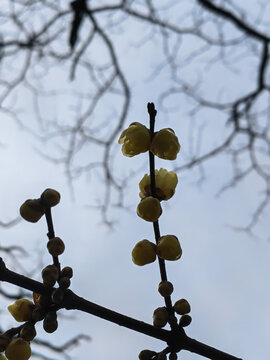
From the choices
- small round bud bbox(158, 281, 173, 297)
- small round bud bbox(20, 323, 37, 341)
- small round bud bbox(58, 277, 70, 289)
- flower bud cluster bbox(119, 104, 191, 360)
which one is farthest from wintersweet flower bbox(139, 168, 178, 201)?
small round bud bbox(20, 323, 37, 341)

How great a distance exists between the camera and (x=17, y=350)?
0.90 metres

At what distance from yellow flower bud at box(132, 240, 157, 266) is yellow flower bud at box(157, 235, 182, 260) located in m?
0.03

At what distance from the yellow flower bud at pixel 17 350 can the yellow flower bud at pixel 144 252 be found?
0.35m

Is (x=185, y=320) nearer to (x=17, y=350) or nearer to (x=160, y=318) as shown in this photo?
(x=160, y=318)

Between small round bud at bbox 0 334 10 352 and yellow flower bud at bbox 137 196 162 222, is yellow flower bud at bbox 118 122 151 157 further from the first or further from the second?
small round bud at bbox 0 334 10 352

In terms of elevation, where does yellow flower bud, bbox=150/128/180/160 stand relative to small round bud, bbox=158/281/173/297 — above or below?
above

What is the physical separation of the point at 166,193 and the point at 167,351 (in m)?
0.42

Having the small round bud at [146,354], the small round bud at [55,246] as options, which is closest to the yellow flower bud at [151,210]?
the small round bud at [55,246]

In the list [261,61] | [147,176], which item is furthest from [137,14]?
[147,176]

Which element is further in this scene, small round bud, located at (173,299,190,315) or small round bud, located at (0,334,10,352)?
small round bud, located at (173,299,190,315)

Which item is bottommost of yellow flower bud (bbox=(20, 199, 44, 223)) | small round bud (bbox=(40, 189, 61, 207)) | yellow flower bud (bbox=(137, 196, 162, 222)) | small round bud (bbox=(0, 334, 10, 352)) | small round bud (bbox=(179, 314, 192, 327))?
small round bud (bbox=(0, 334, 10, 352))

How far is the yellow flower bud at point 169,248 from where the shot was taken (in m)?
1.03

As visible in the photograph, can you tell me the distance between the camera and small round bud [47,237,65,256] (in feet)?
3.20

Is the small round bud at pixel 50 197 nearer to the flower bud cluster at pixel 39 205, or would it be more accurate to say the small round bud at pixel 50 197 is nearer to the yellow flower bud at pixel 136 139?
the flower bud cluster at pixel 39 205
